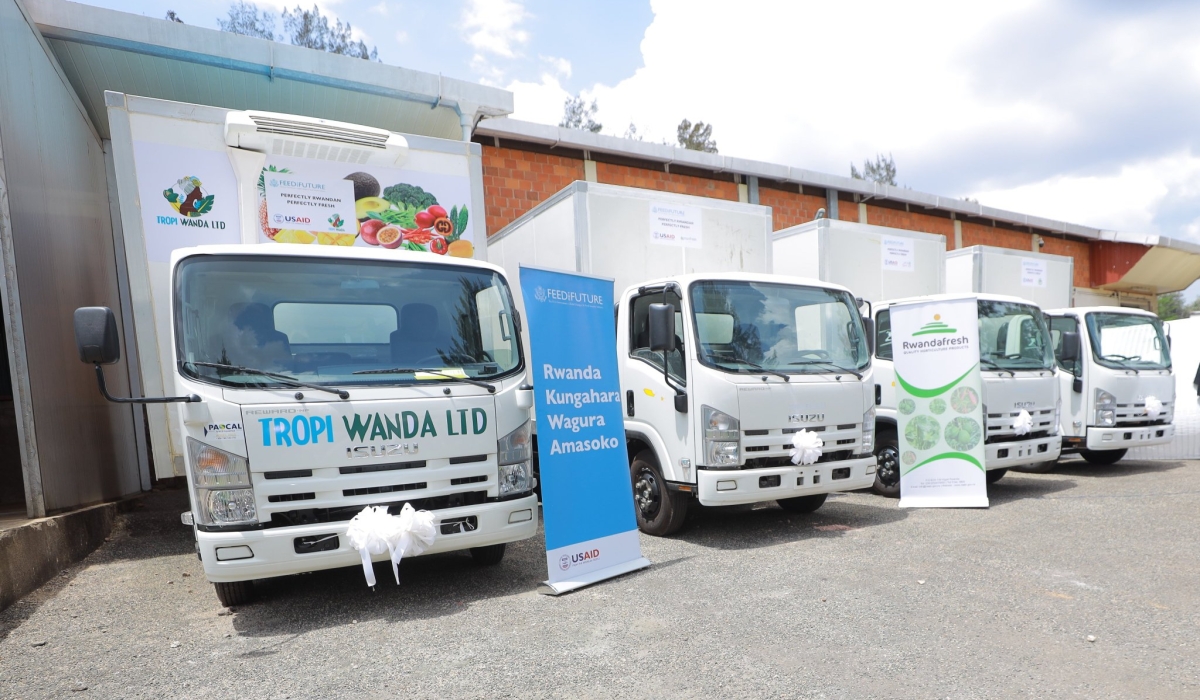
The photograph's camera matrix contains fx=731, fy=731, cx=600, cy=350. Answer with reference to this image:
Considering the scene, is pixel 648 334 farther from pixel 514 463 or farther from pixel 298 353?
pixel 298 353

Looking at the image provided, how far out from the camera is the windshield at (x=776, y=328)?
5676 mm

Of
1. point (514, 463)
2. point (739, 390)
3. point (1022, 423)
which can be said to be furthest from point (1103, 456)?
point (514, 463)

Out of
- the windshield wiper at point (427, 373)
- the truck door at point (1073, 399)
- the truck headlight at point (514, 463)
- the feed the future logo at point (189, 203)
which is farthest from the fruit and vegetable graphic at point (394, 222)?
the truck door at point (1073, 399)

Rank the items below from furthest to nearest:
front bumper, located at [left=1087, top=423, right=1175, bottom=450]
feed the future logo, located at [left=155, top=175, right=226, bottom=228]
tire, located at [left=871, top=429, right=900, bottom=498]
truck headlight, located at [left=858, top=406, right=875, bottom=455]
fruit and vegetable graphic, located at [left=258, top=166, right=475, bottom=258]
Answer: front bumper, located at [left=1087, top=423, right=1175, bottom=450] → tire, located at [left=871, top=429, right=900, bottom=498] → truck headlight, located at [left=858, top=406, right=875, bottom=455] → fruit and vegetable graphic, located at [left=258, top=166, right=475, bottom=258] → feed the future logo, located at [left=155, top=175, right=226, bottom=228]

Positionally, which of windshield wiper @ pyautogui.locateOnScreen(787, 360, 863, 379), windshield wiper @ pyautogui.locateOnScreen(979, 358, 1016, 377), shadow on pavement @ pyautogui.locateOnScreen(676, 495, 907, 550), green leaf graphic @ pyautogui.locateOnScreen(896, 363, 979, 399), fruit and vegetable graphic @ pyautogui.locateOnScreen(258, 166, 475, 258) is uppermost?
fruit and vegetable graphic @ pyautogui.locateOnScreen(258, 166, 475, 258)

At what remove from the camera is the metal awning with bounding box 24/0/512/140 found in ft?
21.4

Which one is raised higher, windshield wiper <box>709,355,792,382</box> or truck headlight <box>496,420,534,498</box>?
windshield wiper <box>709,355,792,382</box>

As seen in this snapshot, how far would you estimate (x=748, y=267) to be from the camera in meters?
7.25

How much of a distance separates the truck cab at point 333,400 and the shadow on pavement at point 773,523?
2.01 meters

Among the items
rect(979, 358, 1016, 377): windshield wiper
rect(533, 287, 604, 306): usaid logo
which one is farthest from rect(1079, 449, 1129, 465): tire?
rect(533, 287, 604, 306): usaid logo

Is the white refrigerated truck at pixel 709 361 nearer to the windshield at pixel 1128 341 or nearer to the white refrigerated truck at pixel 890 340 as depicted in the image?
the white refrigerated truck at pixel 890 340

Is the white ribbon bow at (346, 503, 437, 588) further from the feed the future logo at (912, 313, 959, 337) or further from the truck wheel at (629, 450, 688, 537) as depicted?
the feed the future logo at (912, 313, 959, 337)

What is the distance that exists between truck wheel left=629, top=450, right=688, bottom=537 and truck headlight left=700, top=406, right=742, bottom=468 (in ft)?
2.05

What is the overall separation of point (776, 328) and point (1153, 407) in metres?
6.20
